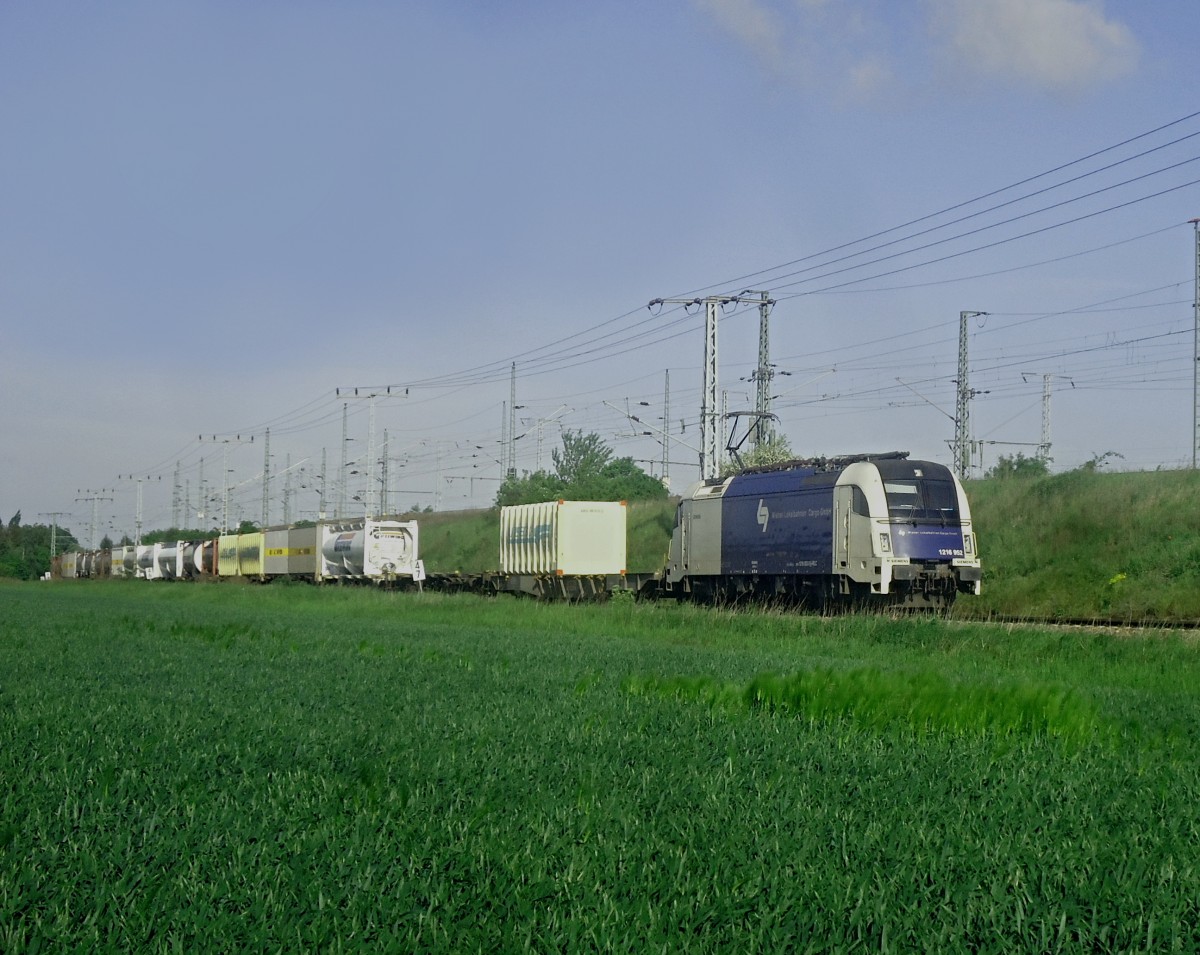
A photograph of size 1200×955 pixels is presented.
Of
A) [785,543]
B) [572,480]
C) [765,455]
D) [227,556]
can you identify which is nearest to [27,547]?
[227,556]

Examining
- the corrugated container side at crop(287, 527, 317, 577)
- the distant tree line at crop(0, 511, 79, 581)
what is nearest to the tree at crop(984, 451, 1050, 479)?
the corrugated container side at crop(287, 527, 317, 577)

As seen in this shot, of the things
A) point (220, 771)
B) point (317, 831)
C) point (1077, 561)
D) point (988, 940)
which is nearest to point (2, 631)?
point (220, 771)

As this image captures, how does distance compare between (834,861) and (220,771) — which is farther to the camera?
(220,771)

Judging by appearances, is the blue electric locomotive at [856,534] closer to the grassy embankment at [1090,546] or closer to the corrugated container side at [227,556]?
the grassy embankment at [1090,546]

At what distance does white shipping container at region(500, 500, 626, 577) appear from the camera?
127 ft

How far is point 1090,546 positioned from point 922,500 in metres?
8.29

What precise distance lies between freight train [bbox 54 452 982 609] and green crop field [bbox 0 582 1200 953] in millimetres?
15873

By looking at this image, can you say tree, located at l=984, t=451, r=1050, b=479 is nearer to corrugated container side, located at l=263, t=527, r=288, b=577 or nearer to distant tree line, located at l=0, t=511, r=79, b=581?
corrugated container side, located at l=263, t=527, r=288, b=577

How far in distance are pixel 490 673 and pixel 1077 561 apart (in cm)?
2491

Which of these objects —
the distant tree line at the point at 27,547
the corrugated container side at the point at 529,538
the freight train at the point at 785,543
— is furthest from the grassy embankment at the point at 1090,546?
the distant tree line at the point at 27,547

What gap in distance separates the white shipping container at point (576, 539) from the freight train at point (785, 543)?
4 cm

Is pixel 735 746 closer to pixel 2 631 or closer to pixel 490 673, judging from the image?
pixel 490 673

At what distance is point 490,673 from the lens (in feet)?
40.1

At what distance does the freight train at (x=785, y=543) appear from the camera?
27141 millimetres
